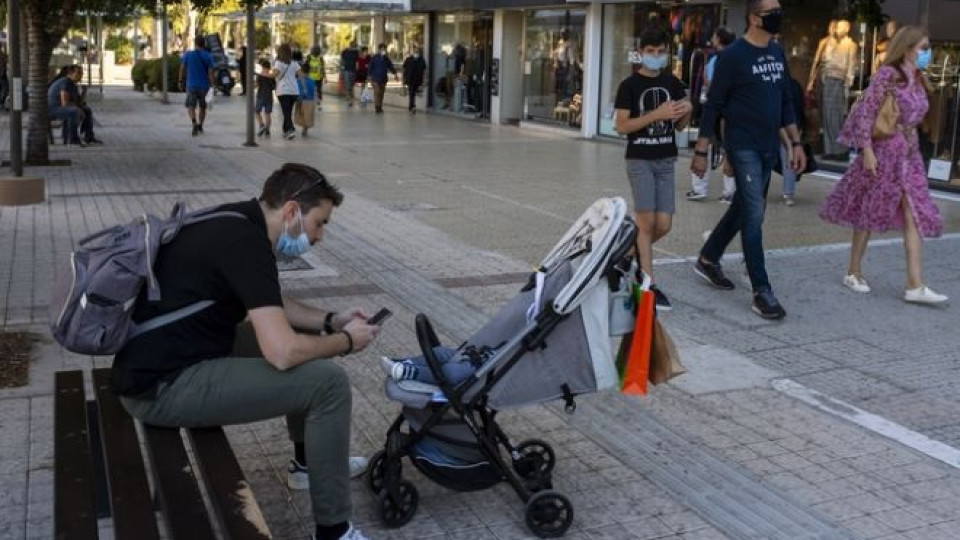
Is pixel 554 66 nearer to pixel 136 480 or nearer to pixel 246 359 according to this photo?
pixel 246 359

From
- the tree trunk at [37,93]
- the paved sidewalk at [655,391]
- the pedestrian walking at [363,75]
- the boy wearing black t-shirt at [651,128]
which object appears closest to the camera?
the paved sidewalk at [655,391]

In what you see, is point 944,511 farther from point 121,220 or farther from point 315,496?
point 121,220

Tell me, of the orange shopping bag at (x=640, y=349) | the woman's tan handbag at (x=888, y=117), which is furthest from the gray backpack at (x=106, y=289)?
the woman's tan handbag at (x=888, y=117)

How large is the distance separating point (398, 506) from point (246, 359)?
807 mm

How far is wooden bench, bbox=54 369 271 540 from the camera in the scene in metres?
3.12

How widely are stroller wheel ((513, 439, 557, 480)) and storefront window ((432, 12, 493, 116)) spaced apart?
72.7ft

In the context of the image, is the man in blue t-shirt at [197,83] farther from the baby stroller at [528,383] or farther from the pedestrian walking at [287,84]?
the baby stroller at [528,383]

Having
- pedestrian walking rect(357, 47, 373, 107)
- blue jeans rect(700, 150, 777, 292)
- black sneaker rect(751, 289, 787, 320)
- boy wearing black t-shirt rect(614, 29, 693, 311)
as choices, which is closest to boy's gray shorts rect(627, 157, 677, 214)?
boy wearing black t-shirt rect(614, 29, 693, 311)

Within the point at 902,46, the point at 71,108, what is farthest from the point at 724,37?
the point at 71,108

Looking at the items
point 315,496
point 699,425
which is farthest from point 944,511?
point 315,496

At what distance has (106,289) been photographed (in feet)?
11.3

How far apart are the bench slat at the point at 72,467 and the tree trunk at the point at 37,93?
11.6 meters

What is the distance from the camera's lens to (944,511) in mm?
4406

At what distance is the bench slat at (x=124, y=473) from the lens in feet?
10.2
